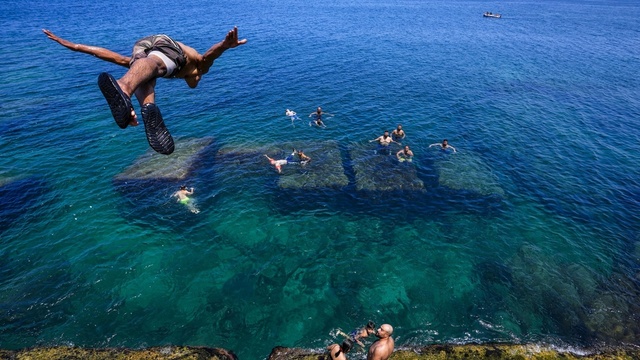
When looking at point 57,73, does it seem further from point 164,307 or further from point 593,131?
point 593,131

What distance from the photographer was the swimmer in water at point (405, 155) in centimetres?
2754

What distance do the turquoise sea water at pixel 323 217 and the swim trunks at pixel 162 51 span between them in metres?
11.9

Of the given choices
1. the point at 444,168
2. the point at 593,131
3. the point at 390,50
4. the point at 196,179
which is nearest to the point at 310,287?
the point at 196,179

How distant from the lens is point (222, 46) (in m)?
6.90

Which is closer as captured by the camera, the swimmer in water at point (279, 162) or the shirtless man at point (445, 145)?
the swimmer in water at point (279, 162)

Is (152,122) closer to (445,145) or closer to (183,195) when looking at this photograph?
(183,195)

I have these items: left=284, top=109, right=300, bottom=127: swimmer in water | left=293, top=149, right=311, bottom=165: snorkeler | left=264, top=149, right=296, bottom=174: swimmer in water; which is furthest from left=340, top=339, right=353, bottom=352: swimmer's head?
left=284, top=109, right=300, bottom=127: swimmer in water

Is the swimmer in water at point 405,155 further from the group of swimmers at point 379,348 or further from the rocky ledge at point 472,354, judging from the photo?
the group of swimmers at point 379,348

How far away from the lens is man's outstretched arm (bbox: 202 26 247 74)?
633cm

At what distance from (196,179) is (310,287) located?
1263 centimetres

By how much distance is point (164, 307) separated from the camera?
51.9ft

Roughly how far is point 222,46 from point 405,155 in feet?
74.8

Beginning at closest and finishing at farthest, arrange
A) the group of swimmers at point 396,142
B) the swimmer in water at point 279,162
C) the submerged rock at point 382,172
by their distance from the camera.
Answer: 1. the submerged rock at point 382,172
2. the swimmer in water at point 279,162
3. the group of swimmers at point 396,142

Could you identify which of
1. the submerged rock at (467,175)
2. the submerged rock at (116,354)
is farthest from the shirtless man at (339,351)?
the submerged rock at (467,175)
